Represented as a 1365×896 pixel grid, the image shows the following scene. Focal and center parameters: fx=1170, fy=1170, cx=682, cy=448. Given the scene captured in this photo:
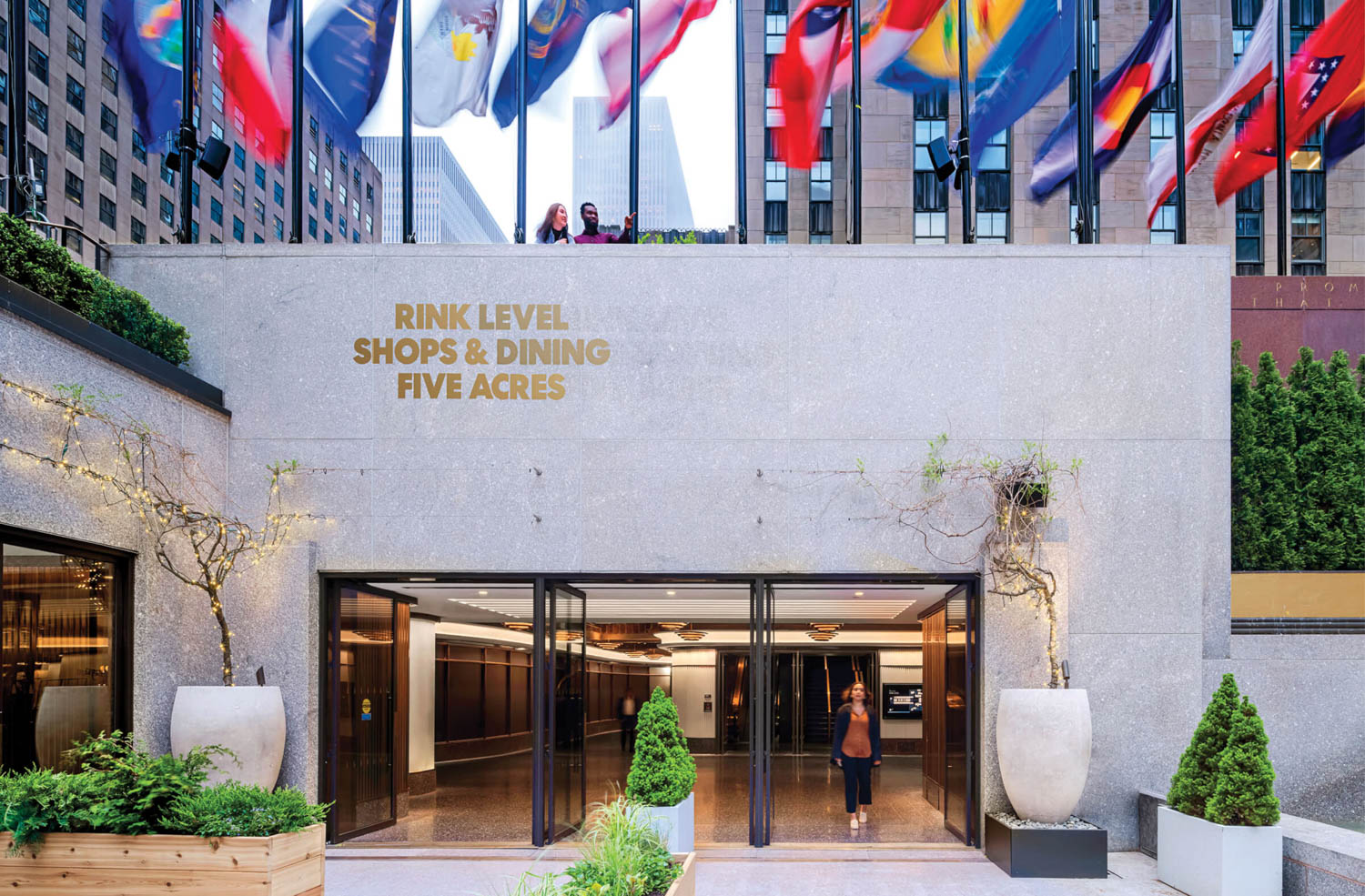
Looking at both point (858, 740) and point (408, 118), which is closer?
point (408, 118)

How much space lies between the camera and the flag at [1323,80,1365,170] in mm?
13344

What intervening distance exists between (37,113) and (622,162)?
38.1m

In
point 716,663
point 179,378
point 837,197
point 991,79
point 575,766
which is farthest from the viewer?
point 837,197

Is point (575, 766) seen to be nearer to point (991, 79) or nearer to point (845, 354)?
point (845, 354)

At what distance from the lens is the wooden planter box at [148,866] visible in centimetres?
564

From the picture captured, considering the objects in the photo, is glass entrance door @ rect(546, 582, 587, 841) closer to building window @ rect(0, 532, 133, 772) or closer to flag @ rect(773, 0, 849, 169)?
building window @ rect(0, 532, 133, 772)

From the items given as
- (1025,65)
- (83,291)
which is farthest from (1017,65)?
(83,291)

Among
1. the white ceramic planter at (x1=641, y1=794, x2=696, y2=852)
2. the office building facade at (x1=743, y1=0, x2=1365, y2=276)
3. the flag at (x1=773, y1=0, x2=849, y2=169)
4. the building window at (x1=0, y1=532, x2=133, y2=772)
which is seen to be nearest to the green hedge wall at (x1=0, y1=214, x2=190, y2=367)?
the building window at (x1=0, y1=532, x2=133, y2=772)

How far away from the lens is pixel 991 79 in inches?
456

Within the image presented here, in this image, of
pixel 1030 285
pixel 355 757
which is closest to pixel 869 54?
pixel 1030 285

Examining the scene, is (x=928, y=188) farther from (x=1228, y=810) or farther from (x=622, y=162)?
(x=1228, y=810)

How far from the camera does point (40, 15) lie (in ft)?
146

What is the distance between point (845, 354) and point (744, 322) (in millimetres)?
906

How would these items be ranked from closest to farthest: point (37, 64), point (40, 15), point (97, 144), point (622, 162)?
point (622, 162) → point (37, 64) → point (40, 15) → point (97, 144)
